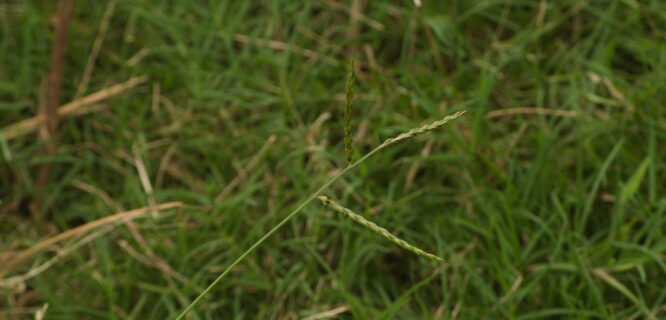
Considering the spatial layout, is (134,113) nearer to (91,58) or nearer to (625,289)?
(91,58)

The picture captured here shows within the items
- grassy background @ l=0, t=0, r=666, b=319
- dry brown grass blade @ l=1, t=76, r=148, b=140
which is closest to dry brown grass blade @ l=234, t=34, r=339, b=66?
grassy background @ l=0, t=0, r=666, b=319

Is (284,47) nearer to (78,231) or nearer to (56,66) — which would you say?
(56,66)

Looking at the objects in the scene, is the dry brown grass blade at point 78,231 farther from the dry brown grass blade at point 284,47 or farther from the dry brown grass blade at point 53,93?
the dry brown grass blade at point 284,47

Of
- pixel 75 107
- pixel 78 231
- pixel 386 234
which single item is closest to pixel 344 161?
pixel 78 231

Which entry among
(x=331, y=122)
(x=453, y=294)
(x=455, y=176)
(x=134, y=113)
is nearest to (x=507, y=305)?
(x=453, y=294)

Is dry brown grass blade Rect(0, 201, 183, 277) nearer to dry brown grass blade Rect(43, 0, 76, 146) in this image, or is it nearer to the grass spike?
dry brown grass blade Rect(43, 0, 76, 146)

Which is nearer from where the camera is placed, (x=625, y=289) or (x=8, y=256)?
(x=625, y=289)
